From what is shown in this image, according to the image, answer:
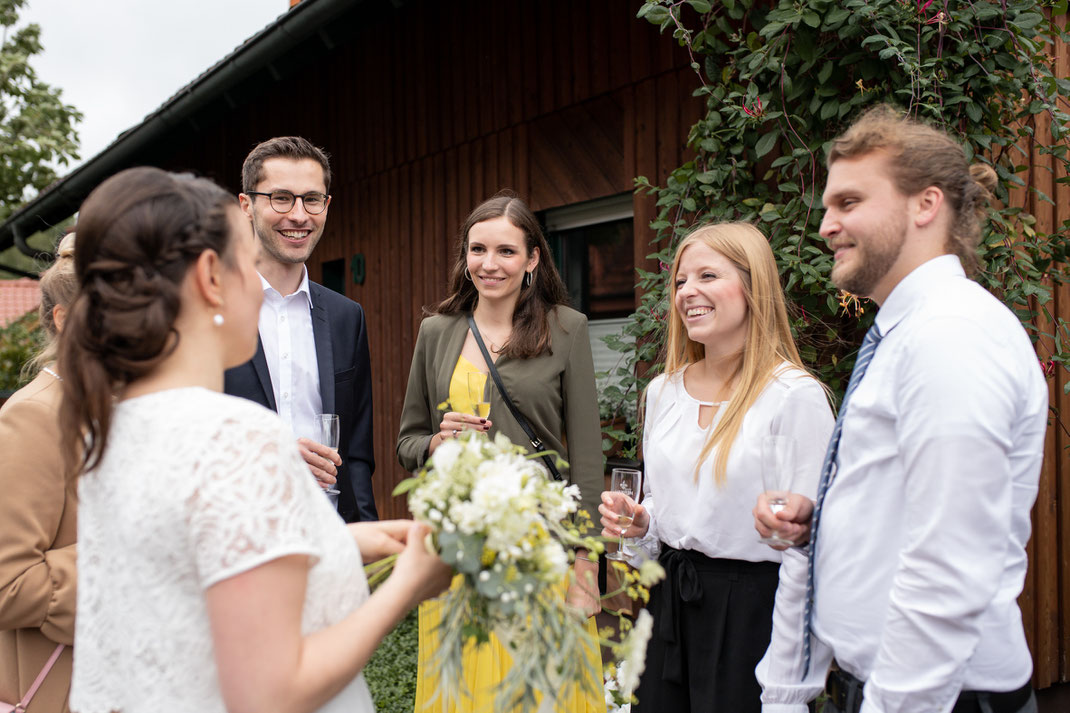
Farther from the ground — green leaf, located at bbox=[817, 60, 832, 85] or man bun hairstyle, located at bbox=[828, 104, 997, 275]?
green leaf, located at bbox=[817, 60, 832, 85]

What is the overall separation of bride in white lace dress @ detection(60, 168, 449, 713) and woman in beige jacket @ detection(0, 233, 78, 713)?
2.14ft

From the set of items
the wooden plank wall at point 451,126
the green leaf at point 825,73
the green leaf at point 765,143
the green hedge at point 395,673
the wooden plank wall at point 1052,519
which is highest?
the wooden plank wall at point 451,126

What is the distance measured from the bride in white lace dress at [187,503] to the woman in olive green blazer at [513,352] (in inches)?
60.5

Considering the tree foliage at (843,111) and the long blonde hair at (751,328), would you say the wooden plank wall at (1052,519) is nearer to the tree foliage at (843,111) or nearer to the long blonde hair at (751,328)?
the tree foliage at (843,111)

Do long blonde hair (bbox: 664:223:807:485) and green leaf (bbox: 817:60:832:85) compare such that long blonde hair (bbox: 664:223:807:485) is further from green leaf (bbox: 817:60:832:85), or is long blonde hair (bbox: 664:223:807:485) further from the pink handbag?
the pink handbag

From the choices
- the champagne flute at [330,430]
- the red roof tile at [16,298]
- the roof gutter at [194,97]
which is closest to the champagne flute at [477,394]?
the champagne flute at [330,430]

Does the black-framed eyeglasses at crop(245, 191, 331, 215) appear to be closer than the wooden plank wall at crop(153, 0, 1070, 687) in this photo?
Yes

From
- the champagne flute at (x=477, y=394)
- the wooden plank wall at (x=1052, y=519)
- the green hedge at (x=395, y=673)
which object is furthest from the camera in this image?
the green hedge at (x=395, y=673)

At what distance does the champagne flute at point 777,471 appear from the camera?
1.95 meters

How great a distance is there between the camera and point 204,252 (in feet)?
4.33

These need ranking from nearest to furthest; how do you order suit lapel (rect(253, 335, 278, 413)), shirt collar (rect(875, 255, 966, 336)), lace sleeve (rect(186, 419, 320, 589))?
lace sleeve (rect(186, 419, 320, 589)) < shirt collar (rect(875, 255, 966, 336)) < suit lapel (rect(253, 335, 278, 413))

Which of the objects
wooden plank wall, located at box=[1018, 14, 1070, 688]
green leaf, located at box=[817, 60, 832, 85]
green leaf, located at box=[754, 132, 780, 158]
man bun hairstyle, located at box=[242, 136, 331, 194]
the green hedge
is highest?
green leaf, located at box=[817, 60, 832, 85]

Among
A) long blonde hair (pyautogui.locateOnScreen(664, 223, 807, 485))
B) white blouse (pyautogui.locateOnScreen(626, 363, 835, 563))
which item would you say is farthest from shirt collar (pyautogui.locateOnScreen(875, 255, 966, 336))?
long blonde hair (pyautogui.locateOnScreen(664, 223, 807, 485))

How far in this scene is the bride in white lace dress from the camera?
1202mm
